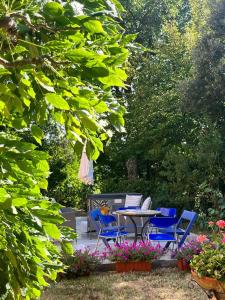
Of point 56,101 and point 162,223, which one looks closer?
point 56,101

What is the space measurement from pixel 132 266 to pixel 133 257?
0.14 meters

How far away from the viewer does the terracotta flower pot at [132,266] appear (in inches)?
229

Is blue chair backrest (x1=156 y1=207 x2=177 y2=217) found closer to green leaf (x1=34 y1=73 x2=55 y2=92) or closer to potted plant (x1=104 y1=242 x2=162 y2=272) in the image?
potted plant (x1=104 y1=242 x2=162 y2=272)

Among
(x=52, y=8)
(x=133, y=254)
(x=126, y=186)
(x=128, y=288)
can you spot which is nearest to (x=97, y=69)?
(x=52, y=8)

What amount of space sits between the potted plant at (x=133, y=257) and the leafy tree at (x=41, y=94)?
4.75 m

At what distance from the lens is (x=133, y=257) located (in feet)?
19.0

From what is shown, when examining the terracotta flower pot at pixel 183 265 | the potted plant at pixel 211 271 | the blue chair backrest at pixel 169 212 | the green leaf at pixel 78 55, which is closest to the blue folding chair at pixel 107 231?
the blue chair backrest at pixel 169 212

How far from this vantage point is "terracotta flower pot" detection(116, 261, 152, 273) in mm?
5816

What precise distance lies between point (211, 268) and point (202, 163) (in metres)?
7.06

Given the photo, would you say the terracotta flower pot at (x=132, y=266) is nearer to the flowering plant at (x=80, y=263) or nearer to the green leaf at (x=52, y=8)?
the flowering plant at (x=80, y=263)

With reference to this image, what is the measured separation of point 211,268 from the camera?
3568 mm

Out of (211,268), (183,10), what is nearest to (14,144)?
(211,268)

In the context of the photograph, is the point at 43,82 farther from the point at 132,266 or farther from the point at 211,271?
the point at 132,266

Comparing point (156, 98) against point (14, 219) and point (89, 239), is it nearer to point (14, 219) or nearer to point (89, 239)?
point (89, 239)
